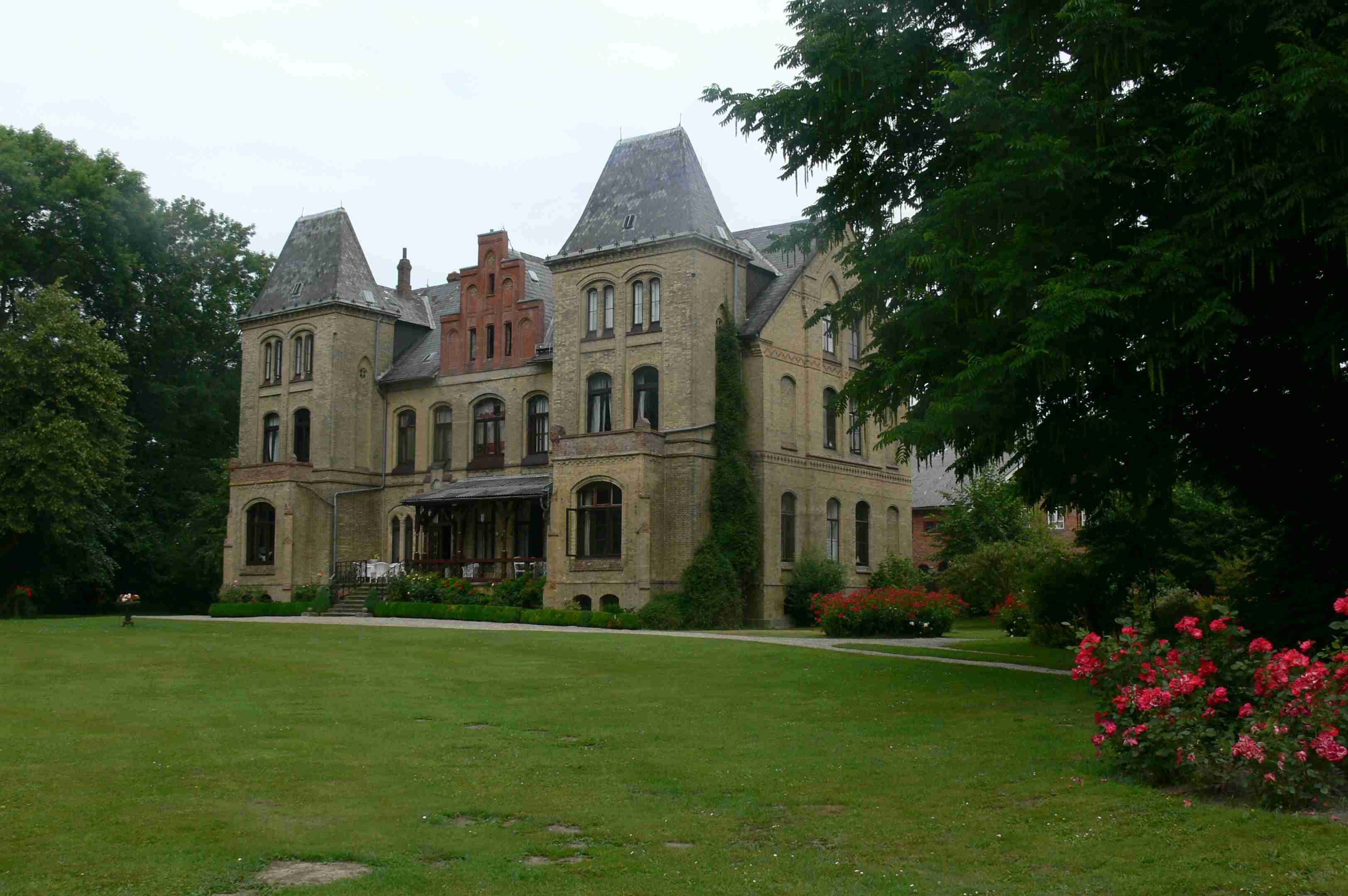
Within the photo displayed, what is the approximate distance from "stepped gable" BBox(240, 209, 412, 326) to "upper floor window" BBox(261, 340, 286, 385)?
1132 mm

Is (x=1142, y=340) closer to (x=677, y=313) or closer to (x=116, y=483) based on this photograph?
(x=677, y=313)

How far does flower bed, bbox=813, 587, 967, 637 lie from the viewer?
31984mm

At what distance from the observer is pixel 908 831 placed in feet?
32.1

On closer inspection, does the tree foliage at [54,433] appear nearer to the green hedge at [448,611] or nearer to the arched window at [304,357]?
the arched window at [304,357]

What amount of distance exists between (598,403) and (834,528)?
9122 millimetres

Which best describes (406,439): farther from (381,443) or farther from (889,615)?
(889,615)


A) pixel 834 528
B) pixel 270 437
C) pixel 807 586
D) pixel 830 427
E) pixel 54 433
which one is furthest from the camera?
pixel 270 437

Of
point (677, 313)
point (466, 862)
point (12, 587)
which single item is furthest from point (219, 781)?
point (12, 587)

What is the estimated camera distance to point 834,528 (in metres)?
43.7

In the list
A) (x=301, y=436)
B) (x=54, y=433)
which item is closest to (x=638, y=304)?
(x=301, y=436)

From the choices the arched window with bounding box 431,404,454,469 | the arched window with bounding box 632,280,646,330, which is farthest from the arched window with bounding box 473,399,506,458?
the arched window with bounding box 632,280,646,330

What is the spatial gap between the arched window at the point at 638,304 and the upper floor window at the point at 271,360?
1677cm

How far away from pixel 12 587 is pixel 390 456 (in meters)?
14.3

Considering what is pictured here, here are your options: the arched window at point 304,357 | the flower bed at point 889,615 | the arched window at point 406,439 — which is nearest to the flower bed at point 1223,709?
the flower bed at point 889,615
